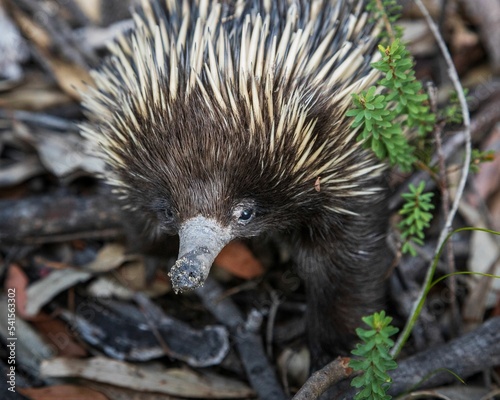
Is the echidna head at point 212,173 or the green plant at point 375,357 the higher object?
the echidna head at point 212,173

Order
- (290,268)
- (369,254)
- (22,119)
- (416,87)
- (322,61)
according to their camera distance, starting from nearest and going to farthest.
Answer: (416,87)
(322,61)
(369,254)
(290,268)
(22,119)

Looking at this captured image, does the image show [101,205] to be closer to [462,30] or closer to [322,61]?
[322,61]

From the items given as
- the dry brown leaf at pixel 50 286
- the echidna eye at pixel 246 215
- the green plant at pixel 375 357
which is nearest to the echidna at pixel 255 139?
the echidna eye at pixel 246 215

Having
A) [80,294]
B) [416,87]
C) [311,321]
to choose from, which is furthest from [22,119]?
[416,87]

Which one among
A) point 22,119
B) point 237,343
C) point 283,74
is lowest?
point 237,343

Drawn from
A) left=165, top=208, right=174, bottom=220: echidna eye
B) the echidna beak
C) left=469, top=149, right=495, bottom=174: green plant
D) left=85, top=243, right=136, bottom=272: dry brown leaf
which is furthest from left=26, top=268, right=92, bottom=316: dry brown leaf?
left=469, top=149, right=495, bottom=174: green plant

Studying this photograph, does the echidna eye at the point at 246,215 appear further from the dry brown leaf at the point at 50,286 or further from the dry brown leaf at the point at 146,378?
the dry brown leaf at the point at 50,286
